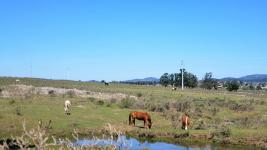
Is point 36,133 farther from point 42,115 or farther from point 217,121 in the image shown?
point 217,121

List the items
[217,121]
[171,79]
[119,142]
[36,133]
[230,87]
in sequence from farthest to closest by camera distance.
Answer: [171,79] < [230,87] < [217,121] < [119,142] < [36,133]

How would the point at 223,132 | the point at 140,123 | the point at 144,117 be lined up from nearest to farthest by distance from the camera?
the point at 223,132 < the point at 144,117 < the point at 140,123

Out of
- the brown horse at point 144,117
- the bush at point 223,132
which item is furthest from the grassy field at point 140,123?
the brown horse at point 144,117

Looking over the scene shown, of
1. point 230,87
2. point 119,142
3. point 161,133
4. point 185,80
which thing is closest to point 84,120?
point 161,133

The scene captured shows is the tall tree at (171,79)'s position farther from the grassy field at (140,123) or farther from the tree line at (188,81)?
the grassy field at (140,123)

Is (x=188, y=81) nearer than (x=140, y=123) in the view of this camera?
No

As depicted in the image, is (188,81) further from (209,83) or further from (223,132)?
(223,132)

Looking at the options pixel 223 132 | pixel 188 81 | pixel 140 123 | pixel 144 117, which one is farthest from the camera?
pixel 188 81

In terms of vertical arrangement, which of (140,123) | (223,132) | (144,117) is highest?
(144,117)

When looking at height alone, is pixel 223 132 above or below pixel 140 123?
below

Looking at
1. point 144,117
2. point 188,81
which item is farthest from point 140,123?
point 188,81

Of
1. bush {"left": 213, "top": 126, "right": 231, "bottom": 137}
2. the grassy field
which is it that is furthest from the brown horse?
bush {"left": 213, "top": 126, "right": 231, "bottom": 137}

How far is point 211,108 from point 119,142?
1878 inches

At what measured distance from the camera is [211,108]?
187 ft
